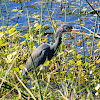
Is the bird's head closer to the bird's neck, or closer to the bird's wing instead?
the bird's neck

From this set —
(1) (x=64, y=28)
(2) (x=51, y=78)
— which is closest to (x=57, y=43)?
(1) (x=64, y=28)

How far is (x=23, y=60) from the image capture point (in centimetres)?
366

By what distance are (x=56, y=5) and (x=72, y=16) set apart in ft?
3.36

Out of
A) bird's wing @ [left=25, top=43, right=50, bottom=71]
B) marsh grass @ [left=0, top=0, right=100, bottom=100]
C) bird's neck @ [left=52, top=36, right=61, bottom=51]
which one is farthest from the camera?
bird's neck @ [left=52, top=36, right=61, bottom=51]

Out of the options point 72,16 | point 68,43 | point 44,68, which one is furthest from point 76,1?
point 44,68

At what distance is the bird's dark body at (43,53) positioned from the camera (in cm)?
342

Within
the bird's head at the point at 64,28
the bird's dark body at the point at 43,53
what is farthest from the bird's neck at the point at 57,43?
the bird's head at the point at 64,28

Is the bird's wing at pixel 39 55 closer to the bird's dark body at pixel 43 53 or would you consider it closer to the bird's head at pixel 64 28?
the bird's dark body at pixel 43 53

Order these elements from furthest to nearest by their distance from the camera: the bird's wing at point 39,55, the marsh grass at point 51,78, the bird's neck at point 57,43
Result: 1. the bird's neck at point 57,43
2. the bird's wing at point 39,55
3. the marsh grass at point 51,78

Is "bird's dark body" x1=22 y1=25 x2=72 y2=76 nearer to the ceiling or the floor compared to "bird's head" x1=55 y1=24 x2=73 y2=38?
nearer to the floor

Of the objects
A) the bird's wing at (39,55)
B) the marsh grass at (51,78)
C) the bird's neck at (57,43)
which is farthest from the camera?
the bird's neck at (57,43)

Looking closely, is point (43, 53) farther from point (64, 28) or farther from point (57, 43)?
point (64, 28)

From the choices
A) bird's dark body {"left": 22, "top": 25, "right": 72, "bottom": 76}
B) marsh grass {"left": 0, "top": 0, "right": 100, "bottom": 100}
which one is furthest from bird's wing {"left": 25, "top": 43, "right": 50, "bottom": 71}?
marsh grass {"left": 0, "top": 0, "right": 100, "bottom": 100}

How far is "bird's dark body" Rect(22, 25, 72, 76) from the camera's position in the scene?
3.42 meters
